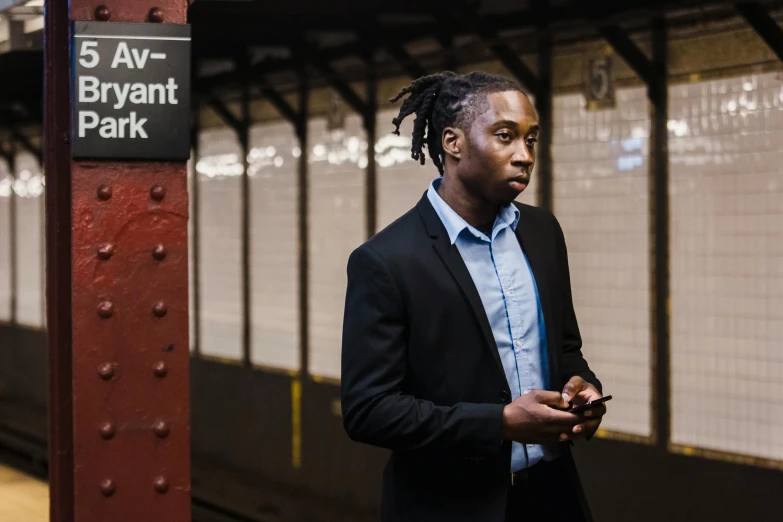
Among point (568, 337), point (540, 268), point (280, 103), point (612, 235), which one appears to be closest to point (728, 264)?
point (612, 235)

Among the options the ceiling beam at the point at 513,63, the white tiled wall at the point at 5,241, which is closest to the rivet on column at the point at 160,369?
the ceiling beam at the point at 513,63

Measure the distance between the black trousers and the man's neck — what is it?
52 centimetres

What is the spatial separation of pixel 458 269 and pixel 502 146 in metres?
0.26

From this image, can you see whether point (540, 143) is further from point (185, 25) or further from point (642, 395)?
point (185, 25)

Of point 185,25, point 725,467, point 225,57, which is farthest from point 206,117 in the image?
point 185,25

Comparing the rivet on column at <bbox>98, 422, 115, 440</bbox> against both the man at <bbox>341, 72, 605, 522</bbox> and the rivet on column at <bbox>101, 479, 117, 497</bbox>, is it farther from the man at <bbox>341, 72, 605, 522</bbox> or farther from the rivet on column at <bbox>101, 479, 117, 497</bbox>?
the man at <bbox>341, 72, 605, 522</bbox>

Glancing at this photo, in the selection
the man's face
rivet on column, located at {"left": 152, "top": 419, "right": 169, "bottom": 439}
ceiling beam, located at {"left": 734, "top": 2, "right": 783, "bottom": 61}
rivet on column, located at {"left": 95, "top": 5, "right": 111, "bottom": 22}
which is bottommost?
rivet on column, located at {"left": 152, "top": 419, "right": 169, "bottom": 439}

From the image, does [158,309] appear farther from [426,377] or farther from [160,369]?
[426,377]

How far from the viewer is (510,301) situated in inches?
103

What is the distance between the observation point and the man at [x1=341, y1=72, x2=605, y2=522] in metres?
2.46

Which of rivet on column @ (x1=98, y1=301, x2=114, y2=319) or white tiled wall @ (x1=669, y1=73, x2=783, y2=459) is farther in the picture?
white tiled wall @ (x1=669, y1=73, x2=783, y2=459)

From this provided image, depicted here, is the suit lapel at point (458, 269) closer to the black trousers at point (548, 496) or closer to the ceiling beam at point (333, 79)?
the black trousers at point (548, 496)

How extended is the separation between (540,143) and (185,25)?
424 cm

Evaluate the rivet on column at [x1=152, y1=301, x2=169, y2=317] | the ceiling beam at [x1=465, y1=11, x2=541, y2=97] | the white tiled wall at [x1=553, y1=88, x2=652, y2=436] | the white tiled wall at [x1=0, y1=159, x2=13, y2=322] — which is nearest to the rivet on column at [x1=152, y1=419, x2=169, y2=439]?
the rivet on column at [x1=152, y1=301, x2=169, y2=317]
